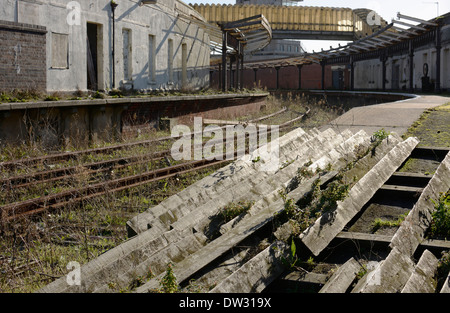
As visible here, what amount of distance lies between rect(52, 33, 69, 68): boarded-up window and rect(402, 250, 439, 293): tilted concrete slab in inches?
537

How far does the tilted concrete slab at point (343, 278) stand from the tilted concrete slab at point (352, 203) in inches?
12.7

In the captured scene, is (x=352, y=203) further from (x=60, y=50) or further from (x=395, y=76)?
(x=395, y=76)

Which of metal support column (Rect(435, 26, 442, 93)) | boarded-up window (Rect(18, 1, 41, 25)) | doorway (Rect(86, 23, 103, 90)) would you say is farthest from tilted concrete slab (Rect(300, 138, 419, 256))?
metal support column (Rect(435, 26, 442, 93))

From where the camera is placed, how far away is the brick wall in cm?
1200

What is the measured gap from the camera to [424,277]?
12.5ft

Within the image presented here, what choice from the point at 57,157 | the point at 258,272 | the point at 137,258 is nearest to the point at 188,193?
the point at 137,258

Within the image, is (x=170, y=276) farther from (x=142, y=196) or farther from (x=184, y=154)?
(x=184, y=154)

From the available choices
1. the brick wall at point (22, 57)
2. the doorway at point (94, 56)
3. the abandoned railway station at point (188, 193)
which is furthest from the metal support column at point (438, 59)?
the brick wall at point (22, 57)

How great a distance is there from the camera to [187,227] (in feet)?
17.0

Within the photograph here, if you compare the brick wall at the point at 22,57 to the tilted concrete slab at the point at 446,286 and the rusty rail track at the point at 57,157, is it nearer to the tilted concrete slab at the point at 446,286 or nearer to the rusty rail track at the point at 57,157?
the rusty rail track at the point at 57,157

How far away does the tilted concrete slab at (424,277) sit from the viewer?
367 centimetres

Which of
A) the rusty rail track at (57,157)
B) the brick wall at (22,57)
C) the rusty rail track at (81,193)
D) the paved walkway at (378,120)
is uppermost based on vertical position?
the brick wall at (22,57)

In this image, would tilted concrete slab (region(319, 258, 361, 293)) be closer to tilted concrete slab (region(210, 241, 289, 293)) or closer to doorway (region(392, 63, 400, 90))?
tilted concrete slab (region(210, 241, 289, 293))
